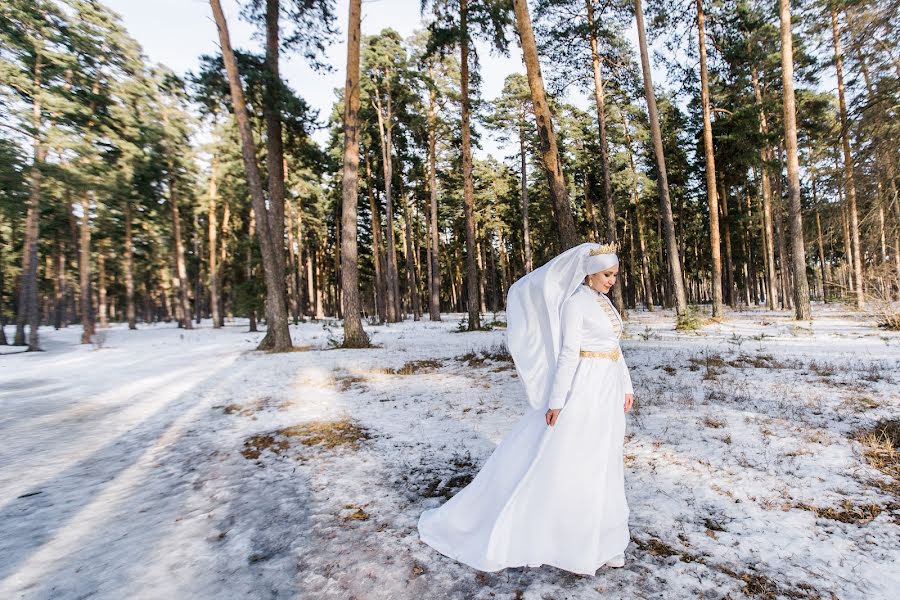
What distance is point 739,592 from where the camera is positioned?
2.34 metres

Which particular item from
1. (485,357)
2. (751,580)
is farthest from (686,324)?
(751,580)

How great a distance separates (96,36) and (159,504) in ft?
90.1

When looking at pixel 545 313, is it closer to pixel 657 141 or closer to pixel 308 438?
pixel 308 438

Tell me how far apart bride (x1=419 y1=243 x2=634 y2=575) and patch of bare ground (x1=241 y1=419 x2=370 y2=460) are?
267 cm

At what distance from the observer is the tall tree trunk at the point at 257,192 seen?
41.1ft

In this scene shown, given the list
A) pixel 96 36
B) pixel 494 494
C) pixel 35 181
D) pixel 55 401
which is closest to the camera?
pixel 494 494

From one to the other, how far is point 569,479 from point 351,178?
12600mm

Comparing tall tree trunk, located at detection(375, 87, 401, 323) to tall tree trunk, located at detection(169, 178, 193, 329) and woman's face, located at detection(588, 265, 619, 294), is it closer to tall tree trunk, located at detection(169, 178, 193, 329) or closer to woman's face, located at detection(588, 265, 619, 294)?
tall tree trunk, located at detection(169, 178, 193, 329)

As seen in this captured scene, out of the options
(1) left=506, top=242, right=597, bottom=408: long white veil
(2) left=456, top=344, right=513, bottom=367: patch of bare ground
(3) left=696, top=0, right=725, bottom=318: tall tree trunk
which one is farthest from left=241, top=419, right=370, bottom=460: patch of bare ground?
(3) left=696, top=0, right=725, bottom=318: tall tree trunk

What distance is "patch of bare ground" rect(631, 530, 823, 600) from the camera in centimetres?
231

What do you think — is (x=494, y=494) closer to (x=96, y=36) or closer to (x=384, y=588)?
(x=384, y=588)

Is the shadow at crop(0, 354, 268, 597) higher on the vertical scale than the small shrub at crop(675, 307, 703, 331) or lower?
lower

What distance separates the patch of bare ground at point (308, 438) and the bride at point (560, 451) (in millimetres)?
2674

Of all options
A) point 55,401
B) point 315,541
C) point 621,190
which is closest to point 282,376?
point 55,401
